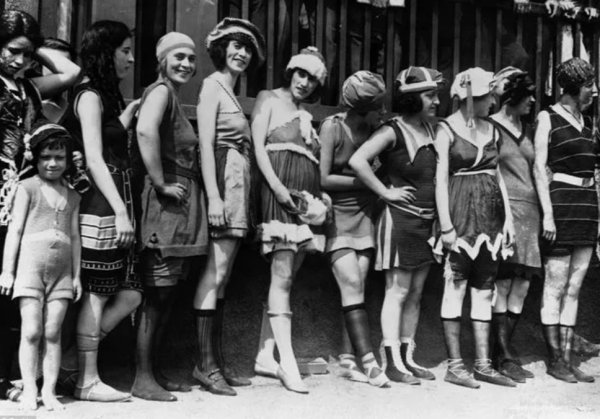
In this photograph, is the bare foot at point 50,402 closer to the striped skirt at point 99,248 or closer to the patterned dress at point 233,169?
the striped skirt at point 99,248

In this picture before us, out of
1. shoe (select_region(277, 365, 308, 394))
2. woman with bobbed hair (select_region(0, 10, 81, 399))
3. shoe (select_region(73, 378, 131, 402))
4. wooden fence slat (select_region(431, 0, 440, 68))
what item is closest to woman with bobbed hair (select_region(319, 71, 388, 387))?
shoe (select_region(277, 365, 308, 394))

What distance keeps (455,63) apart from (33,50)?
10.7 ft

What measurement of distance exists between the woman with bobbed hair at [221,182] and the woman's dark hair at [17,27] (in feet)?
3.07

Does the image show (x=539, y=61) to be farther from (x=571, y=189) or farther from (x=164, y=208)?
(x=164, y=208)

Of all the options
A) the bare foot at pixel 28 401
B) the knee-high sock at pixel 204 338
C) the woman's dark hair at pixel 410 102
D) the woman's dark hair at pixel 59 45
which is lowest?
the bare foot at pixel 28 401

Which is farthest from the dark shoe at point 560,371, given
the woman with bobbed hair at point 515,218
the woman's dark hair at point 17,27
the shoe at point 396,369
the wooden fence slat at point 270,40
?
the woman's dark hair at point 17,27

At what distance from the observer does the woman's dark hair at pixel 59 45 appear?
4.96 m

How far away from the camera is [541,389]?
532 cm

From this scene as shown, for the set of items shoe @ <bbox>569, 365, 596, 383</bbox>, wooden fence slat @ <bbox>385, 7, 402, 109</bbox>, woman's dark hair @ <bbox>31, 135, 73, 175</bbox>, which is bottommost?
shoe @ <bbox>569, 365, 596, 383</bbox>

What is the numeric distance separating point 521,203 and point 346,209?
115 centimetres

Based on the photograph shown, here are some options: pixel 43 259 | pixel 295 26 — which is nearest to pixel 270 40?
pixel 295 26

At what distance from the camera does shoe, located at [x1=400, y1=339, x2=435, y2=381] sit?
529 cm

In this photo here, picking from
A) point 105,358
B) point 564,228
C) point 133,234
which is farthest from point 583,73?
point 105,358

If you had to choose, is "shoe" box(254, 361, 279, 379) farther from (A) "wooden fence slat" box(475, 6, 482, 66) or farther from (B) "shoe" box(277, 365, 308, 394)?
(A) "wooden fence slat" box(475, 6, 482, 66)
